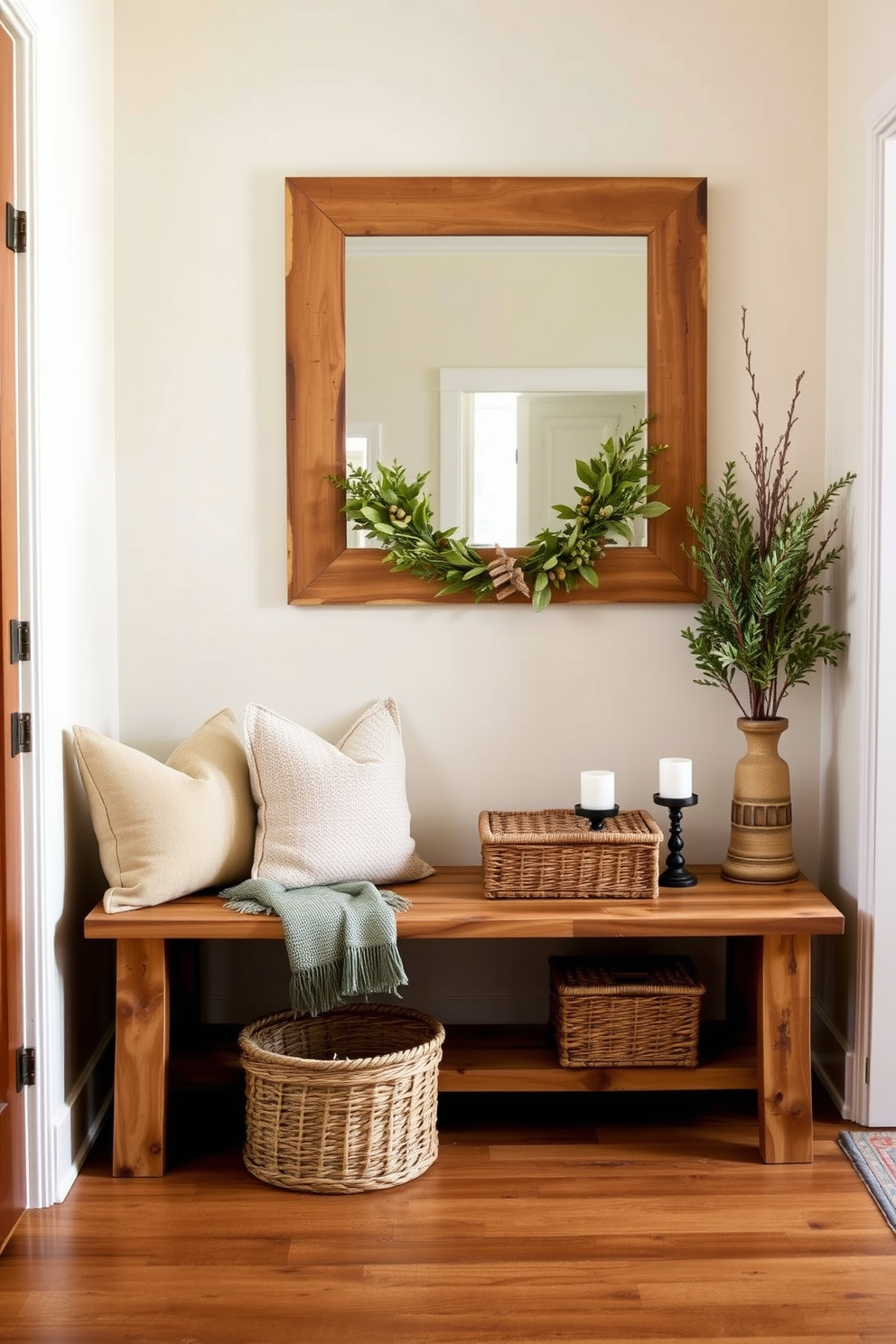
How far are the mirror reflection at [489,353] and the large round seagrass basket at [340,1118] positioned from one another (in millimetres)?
1318

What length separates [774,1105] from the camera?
2.53m

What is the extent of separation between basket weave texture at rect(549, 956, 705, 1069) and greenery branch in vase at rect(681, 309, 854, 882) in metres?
0.34

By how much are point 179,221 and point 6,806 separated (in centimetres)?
150

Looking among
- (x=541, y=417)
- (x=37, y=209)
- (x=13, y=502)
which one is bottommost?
(x=13, y=502)

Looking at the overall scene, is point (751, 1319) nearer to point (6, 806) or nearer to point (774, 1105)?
point (774, 1105)

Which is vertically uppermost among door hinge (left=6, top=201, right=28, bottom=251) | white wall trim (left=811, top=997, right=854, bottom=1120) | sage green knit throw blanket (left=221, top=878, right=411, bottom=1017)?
door hinge (left=6, top=201, right=28, bottom=251)

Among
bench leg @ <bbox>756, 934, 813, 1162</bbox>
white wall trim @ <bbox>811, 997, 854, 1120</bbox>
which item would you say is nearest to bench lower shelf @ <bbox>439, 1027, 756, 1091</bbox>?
bench leg @ <bbox>756, 934, 813, 1162</bbox>

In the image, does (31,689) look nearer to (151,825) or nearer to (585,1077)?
(151,825)

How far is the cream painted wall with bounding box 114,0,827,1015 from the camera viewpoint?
2.90 m

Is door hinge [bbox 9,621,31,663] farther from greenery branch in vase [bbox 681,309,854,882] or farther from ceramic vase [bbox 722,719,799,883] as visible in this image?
ceramic vase [bbox 722,719,799,883]

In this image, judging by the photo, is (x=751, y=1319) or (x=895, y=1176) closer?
(x=751, y=1319)

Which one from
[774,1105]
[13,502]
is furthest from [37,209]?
[774,1105]

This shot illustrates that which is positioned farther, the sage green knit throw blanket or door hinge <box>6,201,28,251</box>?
the sage green knit throw blanket

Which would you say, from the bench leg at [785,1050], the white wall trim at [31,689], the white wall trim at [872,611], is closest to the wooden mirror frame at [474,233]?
the white wall trim at [872,611]
